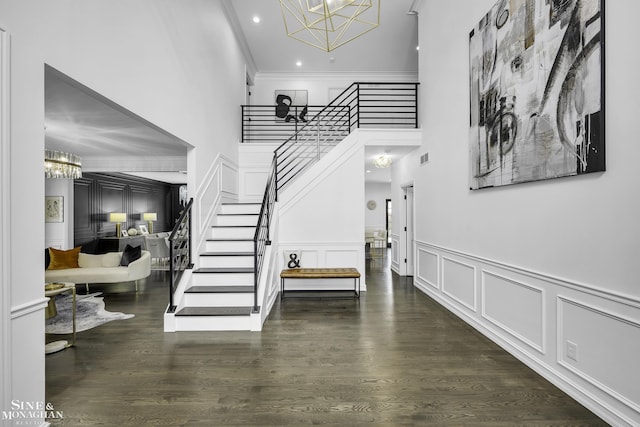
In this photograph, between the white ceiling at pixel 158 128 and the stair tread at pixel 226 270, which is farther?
the stair tread at pixel 226 270

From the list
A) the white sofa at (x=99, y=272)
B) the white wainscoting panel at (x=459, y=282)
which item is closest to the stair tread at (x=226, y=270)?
the white sofa at (x=99, y=272)

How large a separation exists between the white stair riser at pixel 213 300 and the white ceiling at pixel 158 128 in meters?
2.08

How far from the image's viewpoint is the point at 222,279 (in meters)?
4.48

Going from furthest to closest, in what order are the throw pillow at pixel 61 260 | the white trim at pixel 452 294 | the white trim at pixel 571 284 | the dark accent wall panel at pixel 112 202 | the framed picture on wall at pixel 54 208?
the dark accent wall panel at pixel 112 202 < the framed picture on wall at pixel 54 208 < the throw pillow at pixel 61 260 < the white trim at pixel 452 294 < the white trim at pixel 571 284

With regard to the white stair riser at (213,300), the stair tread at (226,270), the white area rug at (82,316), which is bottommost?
the white area rug at (82,316)

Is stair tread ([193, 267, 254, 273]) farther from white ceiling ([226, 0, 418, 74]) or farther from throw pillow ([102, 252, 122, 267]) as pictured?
white ceiling ([226, 0, 418, 74])

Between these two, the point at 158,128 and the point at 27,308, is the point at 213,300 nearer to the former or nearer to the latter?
the point at 158,128

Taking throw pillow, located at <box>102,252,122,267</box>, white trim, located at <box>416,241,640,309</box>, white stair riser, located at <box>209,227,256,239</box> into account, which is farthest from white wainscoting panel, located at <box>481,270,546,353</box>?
throw pillow, located at <box>102,252,122,267</box>

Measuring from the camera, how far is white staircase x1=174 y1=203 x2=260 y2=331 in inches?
152

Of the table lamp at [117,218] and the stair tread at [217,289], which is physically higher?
the table lamp at [117,218]

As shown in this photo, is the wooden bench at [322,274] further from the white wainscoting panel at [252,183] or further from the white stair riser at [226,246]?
the white wainscoting panel at [252,183]

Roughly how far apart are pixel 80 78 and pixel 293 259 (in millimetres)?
3927

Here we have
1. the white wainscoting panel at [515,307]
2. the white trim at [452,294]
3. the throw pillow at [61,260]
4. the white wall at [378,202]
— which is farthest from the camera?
the white wall at [378,202]

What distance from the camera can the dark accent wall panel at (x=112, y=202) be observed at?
8398 mm
